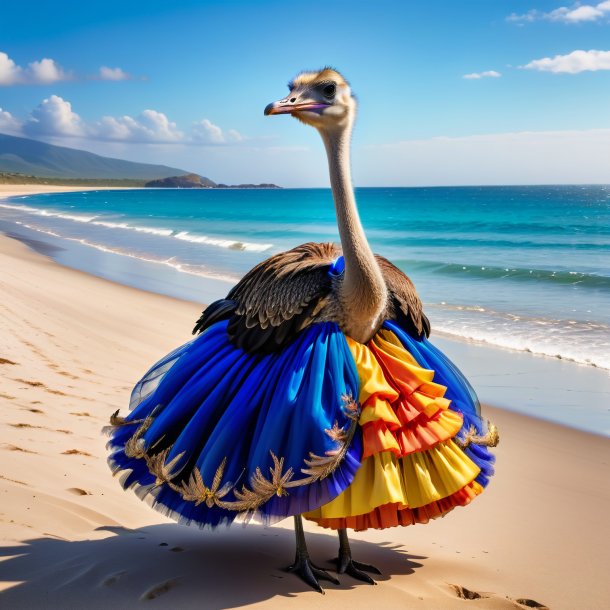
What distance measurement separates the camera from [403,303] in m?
3.36

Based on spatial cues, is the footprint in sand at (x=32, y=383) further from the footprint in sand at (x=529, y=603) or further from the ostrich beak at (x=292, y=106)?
the footprint in sand at (x=529, y=603)

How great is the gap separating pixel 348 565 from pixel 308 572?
10.1 inches

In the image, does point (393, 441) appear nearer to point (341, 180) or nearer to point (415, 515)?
point (415, 515)

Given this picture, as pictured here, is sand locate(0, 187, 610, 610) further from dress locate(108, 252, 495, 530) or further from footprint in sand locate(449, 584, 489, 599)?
dress locate(108, 252, 495, 530)

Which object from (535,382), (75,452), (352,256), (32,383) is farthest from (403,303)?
(535,382)

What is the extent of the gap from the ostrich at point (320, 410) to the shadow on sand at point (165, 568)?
0.76ft

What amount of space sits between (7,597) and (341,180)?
2036mm

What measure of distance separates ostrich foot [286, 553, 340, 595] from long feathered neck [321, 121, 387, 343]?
39.2 inches

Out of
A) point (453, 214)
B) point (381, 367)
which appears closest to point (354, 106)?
point (381, 367)

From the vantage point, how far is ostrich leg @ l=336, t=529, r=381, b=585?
3412mm

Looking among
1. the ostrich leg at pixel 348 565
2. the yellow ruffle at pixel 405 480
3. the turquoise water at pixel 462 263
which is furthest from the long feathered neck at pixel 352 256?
the turquoise water at pixel 462 263

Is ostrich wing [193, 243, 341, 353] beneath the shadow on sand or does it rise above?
above

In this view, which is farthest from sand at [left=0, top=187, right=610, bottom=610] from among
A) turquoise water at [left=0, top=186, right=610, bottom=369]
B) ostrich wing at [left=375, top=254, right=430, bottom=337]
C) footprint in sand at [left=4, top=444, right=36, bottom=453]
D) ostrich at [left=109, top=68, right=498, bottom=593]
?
turquoise water at [left=0, top=186, right=610, bottom=369]
